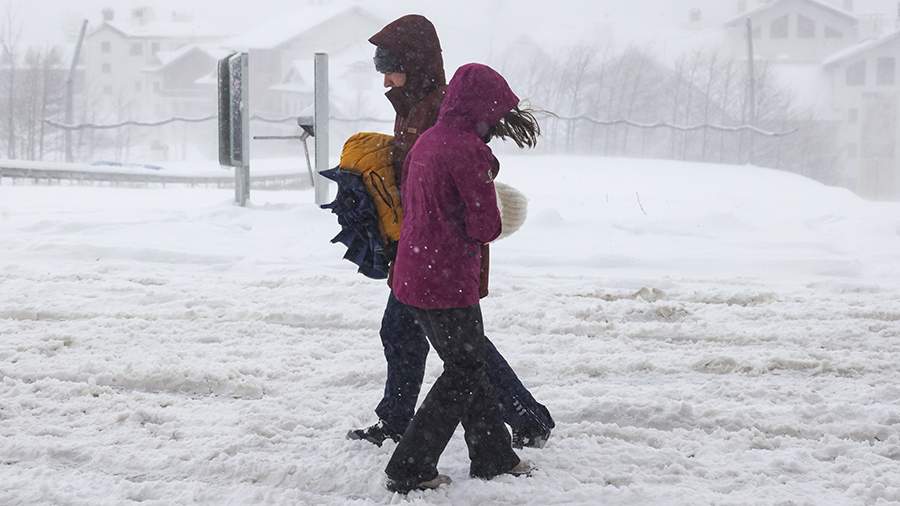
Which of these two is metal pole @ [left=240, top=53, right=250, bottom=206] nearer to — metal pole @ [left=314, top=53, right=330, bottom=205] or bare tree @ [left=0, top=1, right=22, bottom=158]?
metal pole @ [left=314, top=53, right=330, bottom=205]

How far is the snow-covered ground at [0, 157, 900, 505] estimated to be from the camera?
3842 millimetres

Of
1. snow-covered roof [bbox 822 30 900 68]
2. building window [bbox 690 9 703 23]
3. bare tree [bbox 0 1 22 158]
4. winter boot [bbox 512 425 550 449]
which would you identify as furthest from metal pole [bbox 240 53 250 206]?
building window [bbox 690 9 703 23]

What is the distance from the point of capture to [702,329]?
21.1 ft

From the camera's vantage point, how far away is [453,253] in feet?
11.6

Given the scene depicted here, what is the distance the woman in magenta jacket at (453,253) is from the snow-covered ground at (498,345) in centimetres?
19

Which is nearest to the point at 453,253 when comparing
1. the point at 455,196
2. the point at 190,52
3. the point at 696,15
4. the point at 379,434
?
the point at 455,196

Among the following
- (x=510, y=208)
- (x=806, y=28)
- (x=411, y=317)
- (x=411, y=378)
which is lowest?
(x=411, y=378)

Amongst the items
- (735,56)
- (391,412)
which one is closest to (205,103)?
(735,56)

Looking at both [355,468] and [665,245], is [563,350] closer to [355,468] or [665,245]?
[355,468]

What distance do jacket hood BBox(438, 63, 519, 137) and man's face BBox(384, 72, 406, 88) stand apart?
36 cm

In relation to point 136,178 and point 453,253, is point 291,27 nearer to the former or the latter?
point 136,178

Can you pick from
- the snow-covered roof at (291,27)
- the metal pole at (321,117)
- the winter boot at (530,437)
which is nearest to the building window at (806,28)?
the snow-covered roof at (291,27)

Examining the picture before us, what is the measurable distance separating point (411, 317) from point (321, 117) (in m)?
8.43

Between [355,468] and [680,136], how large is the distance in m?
43.1
